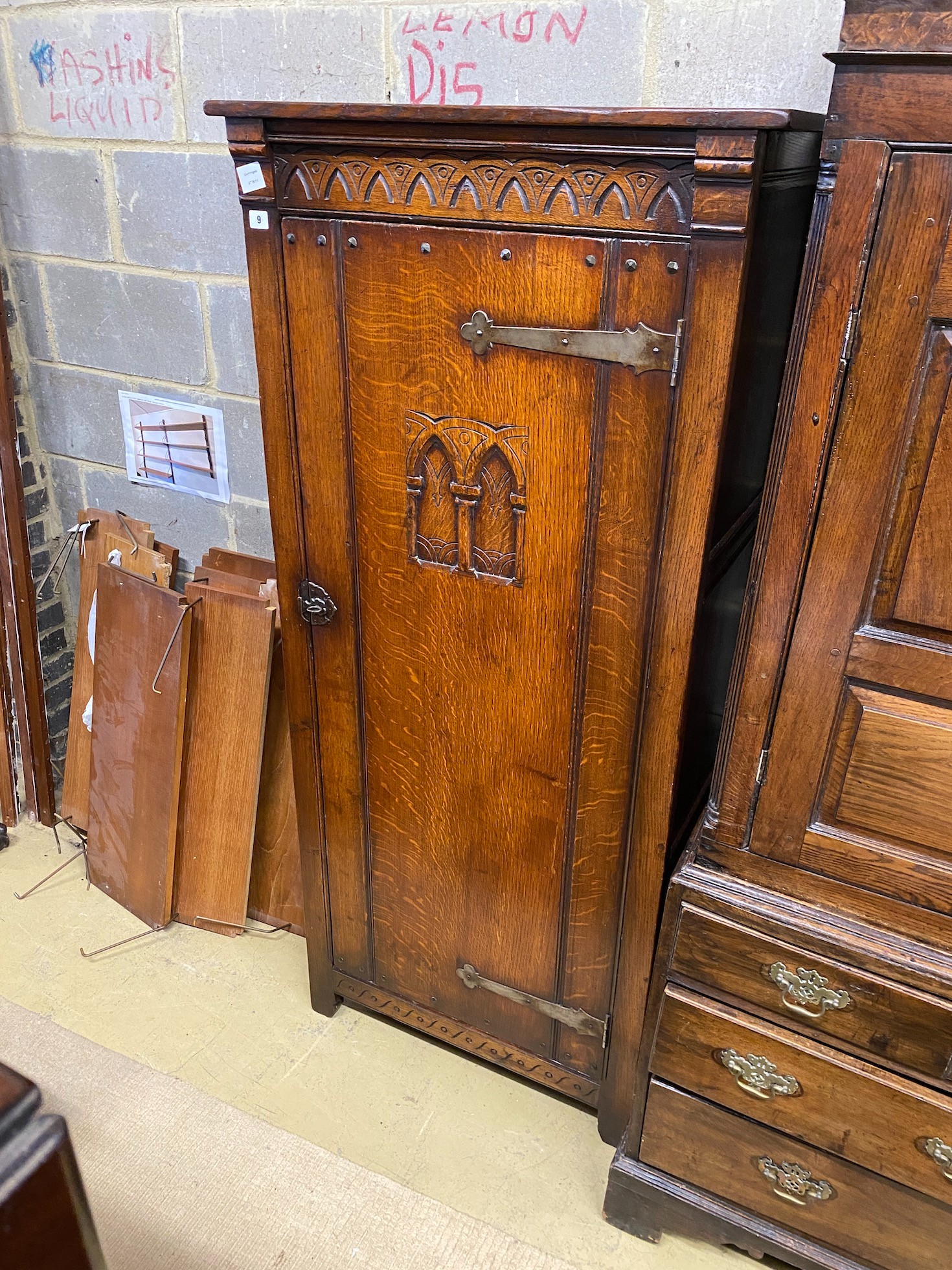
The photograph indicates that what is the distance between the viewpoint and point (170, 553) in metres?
2.02

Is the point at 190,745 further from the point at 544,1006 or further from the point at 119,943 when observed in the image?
the point at 544,1006

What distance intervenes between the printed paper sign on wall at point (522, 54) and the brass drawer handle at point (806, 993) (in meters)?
1.23

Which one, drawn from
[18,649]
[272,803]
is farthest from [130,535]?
[272,803]

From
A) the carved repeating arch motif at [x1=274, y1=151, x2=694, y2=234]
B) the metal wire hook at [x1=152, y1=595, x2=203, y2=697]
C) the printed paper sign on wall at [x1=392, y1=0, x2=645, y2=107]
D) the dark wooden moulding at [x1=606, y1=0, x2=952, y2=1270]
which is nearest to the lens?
the dark wooden moulding at [x1=606, y1=0, x2=952, y2=1270]

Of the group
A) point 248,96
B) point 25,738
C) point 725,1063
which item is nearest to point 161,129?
point 248,96

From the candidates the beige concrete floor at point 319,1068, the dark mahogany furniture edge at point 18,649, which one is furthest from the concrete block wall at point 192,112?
the beige concrete floor at point 319,1068

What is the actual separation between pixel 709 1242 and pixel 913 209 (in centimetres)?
144

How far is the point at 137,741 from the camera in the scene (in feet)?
6.32

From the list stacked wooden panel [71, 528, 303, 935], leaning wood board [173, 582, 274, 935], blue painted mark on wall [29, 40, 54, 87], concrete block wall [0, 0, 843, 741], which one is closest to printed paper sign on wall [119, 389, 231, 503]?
concrete block wall [0, 0, 843, 741]

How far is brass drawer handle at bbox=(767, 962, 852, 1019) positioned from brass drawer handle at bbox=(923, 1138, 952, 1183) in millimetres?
193

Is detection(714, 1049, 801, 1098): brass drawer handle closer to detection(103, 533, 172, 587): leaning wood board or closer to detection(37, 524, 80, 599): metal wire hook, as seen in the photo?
detection(103, 533, 172, 587): leaning wood board

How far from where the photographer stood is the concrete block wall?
4.21 ft

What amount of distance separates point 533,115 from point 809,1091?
1213mm

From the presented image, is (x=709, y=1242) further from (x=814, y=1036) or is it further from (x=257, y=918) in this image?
(x=257, y=918)
